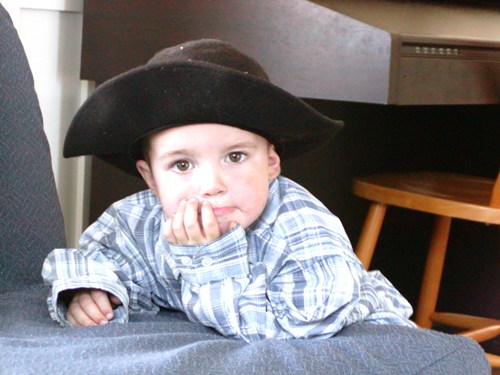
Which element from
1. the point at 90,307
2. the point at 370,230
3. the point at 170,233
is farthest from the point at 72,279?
the point at 370,230

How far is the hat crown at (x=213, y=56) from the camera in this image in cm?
128

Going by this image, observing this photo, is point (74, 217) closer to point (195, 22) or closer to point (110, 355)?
point (195, 22)

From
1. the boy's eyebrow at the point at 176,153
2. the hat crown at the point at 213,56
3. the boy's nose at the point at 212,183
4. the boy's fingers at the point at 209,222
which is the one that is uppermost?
the hat crown at the point at 213,56

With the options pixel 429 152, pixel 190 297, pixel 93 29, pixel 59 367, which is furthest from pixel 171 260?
pixel 429 152

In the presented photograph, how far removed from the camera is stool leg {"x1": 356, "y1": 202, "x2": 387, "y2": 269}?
2.18m

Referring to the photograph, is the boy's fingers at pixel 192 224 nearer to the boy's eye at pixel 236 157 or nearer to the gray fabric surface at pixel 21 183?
the boy's eye at pixel 236 157

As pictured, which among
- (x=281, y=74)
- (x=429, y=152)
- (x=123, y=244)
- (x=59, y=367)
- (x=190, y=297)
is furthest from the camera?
(x=429, y=152)

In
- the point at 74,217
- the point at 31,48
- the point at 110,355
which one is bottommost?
the point at 74,217

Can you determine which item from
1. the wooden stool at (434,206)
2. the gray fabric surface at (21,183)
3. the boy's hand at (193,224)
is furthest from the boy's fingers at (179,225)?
the wooden stool at (434,206)

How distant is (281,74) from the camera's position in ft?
6.15

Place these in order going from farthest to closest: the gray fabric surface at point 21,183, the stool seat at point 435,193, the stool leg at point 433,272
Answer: the stool leg at point 433,272 < the stool seat at point 435,193 < the gray fabric surface at point 21,183

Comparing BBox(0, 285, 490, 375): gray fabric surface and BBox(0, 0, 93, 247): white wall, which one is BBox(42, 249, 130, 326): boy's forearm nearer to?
BBox(0, 285, 490, 375): gray fabric surface

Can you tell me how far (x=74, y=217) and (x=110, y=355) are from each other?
1113mm

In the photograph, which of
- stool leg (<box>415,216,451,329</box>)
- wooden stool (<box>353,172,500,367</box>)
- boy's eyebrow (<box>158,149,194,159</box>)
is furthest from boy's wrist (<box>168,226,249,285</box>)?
stool leg (<box>415,216,451,329</box>)
